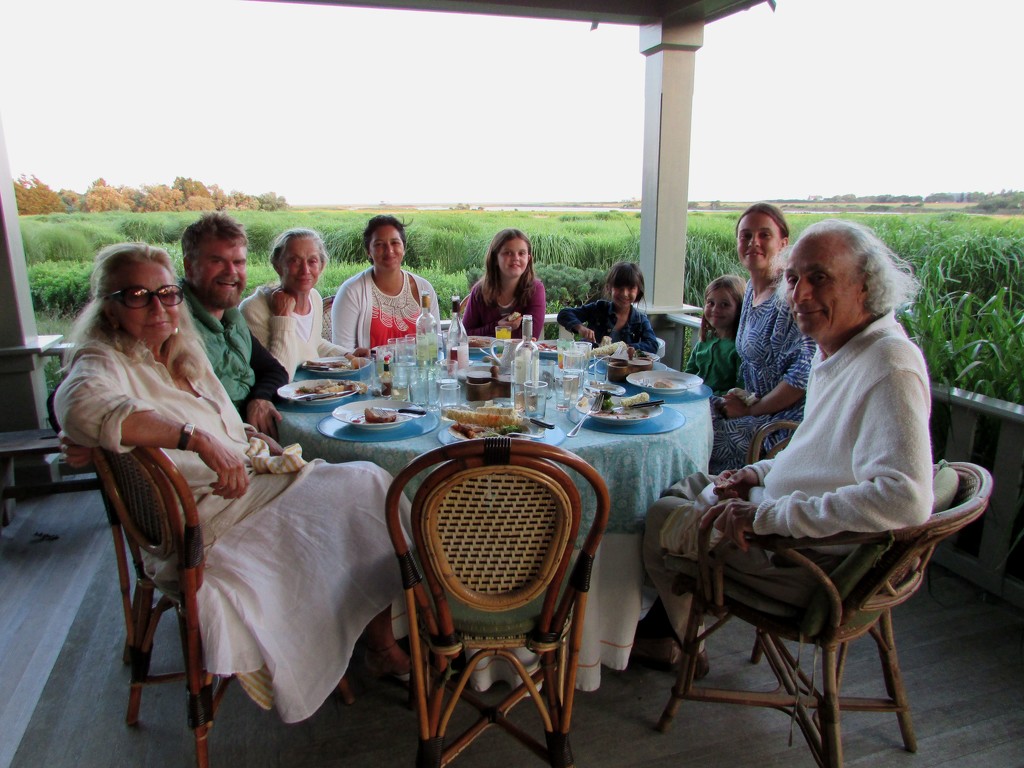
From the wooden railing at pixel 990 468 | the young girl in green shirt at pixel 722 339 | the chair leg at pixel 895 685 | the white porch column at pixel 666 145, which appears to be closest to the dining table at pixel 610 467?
the chair leg at pixel 895 685

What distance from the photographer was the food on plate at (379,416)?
197 cm

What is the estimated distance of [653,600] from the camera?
2105mm

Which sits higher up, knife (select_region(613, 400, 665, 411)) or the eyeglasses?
the eyeglasses

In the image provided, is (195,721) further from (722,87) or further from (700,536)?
(722,87)

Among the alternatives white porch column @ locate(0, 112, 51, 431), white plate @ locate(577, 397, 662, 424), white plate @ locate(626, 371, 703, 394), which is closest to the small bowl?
white plate @ locate(626, 371, 703, 394)

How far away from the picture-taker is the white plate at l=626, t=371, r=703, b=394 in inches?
91.8

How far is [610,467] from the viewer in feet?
5.93

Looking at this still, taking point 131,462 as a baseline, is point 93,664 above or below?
below

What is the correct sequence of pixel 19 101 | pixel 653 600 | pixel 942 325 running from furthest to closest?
pixel 19 101 < pixel 942 325 < pixel 653 600

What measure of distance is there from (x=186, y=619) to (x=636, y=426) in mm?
1301

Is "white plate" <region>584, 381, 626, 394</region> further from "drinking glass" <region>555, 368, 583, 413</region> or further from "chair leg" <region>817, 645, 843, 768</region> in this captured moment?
"chair leg" <region>817, 645, 843, 768</region>

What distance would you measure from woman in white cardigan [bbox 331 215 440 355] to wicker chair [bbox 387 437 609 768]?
6.94 feet

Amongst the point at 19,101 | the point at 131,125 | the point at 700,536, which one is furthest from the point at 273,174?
the point at 700,536

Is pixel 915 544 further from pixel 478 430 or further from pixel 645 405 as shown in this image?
pixel 478 430
